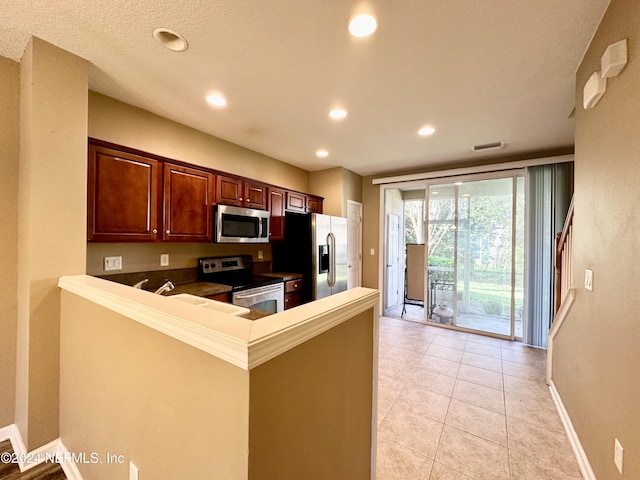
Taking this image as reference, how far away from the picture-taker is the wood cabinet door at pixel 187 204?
94.0 inches

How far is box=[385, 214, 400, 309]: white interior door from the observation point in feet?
16.4

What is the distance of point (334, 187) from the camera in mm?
4406

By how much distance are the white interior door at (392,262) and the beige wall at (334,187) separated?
1.06 m

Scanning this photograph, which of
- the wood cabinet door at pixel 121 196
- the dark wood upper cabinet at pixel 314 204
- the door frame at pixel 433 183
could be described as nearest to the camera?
the wood cabinet door at pixel 121 196

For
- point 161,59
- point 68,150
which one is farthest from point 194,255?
point 161,59

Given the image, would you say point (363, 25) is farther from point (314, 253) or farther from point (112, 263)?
point (112, 263)

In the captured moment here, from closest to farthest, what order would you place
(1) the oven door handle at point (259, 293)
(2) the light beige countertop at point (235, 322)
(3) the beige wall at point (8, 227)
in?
(2) the light beige countertop at point (235, 322)
(3) the beige wall at point (8, 227)
(1) the oven door handle at point (259, 293)

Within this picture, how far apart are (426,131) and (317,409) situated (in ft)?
9.69

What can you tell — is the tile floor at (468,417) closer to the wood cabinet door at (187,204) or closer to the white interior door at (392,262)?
the white interior door at (392,262)

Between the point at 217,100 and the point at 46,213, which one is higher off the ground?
the point at 217,100

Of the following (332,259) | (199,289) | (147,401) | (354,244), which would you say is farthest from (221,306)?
(354,244)

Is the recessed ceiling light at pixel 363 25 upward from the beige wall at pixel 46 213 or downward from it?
upward

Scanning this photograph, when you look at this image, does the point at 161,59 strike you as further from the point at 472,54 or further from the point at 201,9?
→ the point at 472,54

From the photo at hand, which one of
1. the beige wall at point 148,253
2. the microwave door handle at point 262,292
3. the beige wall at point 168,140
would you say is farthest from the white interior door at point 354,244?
the beige wall at point 148,253
